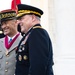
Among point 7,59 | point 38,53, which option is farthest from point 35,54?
point 7,59

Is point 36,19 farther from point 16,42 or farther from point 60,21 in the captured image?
point 60,21

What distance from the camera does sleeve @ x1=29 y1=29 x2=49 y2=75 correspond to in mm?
2596

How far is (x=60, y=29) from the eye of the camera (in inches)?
194

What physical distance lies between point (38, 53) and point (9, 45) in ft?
2.00

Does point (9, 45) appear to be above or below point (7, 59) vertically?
above

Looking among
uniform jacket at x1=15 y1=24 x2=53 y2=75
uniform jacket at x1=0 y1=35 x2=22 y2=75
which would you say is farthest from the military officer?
uniform jacket at x1=0 y1=35 x2=22 y2=75

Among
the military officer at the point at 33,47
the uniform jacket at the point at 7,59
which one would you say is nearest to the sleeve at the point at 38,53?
the military officer at the point at 33,47

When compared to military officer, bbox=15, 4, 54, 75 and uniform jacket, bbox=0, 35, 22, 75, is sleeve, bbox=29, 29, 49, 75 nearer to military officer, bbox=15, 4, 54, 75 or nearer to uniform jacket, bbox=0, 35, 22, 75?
military officer, bbox=15, 4, 54, 75

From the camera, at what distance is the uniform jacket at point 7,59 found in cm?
309

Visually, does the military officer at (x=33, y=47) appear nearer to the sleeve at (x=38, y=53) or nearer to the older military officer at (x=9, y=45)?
the sleeve at (x=38, y=53)

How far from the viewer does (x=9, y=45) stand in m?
3.15

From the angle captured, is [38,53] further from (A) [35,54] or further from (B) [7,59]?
(B) [7,59]

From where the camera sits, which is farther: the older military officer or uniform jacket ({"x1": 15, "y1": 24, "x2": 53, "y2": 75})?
the older military officer

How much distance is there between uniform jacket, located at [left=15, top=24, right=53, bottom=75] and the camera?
2.60 m
